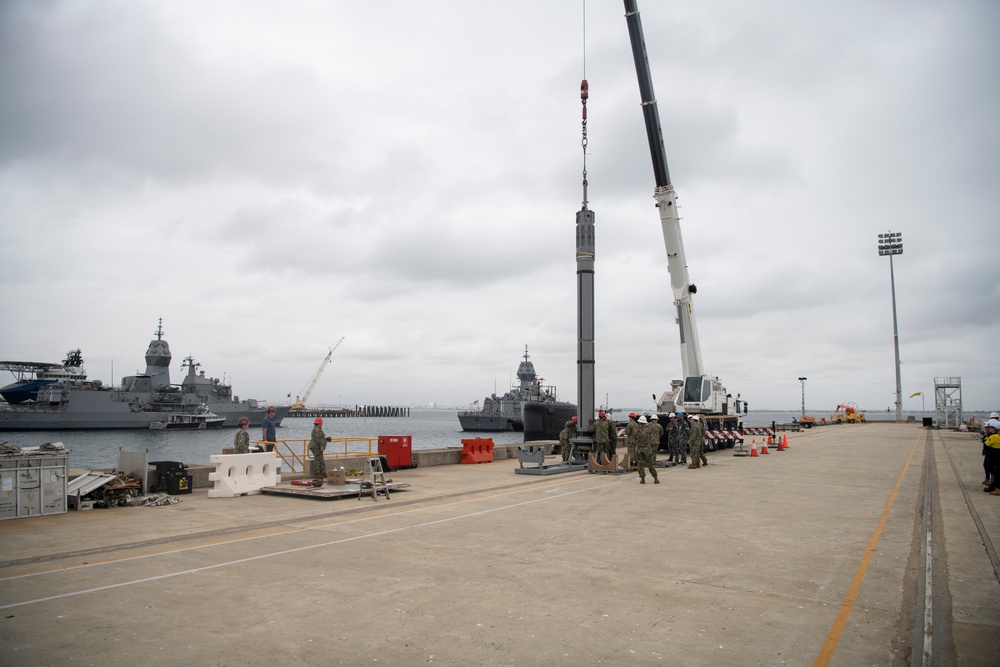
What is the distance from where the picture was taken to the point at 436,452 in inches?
864

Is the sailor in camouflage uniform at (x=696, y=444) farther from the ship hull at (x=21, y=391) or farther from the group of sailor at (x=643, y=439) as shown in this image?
the ship hull at (x=21, y=391)

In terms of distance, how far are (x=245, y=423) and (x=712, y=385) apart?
22.6 meters

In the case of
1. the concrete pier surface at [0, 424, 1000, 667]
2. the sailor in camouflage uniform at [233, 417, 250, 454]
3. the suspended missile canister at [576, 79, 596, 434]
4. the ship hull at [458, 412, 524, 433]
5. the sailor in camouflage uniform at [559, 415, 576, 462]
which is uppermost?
the suspended missile canister at [576, 79, 596, 434]

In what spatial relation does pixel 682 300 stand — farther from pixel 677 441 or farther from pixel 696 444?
pixel 696 444

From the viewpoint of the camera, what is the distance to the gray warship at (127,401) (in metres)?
84.4

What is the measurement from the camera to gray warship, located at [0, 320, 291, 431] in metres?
84.4

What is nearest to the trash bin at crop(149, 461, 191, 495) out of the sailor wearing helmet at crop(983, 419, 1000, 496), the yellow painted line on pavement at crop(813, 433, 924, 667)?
the yellow painted line on pavement at crop(813, 433, 924, 667)

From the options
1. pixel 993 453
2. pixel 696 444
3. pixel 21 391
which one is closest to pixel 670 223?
pixel 696 444

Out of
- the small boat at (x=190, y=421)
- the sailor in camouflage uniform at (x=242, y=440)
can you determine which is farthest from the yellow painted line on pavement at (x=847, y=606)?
the small boat at (x=190, y=421)

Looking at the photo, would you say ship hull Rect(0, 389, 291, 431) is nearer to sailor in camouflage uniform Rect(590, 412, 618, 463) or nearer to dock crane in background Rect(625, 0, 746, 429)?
dock crane in background Rect(625, 0, 746, 429)

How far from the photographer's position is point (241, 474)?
14188mm

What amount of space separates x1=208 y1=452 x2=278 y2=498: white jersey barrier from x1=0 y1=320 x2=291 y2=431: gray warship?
8255cm

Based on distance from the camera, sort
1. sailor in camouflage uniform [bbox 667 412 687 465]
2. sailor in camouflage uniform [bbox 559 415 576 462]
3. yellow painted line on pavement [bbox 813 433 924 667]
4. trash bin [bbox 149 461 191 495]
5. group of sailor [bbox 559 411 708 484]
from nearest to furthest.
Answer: yellow painted line on pavement [bbox 813 433 924 667]
trash bin [bbox 149 461 191 495]
group of sailor [bbox 559 411 708 484]
sailor in camouflage uniform [bbox 559 415 576 462]
sailor in camouflage uniform [bbox 667 412 687 465]

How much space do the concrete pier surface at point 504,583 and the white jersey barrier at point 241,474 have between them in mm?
1161
